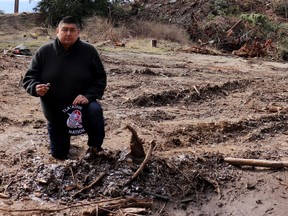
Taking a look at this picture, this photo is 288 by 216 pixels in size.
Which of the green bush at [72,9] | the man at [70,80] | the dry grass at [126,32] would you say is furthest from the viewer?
the green bush at [72,9]

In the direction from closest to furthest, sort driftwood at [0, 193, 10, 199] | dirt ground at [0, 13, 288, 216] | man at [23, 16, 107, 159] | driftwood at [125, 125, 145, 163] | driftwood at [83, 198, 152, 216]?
driftwood at [83, 198, 152, 216] < driftwood at [0, 193, 10, 199] < dirt ground at [0, 13, 288, 216] < man at [23, 16, 107, 159] < driftwood at [125, 125, 145, 163]

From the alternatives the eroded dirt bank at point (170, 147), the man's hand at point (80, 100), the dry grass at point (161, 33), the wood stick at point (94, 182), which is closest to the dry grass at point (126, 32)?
the dry grass at point (161, 33)

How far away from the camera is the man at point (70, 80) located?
12.5 feet

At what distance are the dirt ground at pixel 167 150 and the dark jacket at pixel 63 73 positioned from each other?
574 millimetres

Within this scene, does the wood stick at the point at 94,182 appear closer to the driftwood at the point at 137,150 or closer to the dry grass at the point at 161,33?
the driftwood at the point at 137,150

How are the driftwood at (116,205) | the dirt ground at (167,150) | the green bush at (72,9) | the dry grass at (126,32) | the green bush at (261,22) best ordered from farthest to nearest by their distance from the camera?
1. the green bush at (72,9)
2. the green bush at (261,22)
3. the dry grass at (126,32)
4. the dirt ground at (167,150)
5. the driftwood at (116,205)

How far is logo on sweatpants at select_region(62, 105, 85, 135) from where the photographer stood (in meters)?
3.87

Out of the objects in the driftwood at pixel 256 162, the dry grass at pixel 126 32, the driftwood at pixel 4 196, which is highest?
the dry grass at pixel 126 32

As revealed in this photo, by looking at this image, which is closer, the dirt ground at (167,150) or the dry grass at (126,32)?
the dirt ground at (167,150)

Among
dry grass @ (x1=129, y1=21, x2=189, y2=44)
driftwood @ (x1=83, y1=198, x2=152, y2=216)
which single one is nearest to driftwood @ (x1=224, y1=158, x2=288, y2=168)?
driftwood @ (x1=83, y1=198, x2=152, y2=216)

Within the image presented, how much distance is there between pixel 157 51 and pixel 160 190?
33.5ft

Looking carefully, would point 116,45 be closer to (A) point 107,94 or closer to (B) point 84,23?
(B) point 84,23

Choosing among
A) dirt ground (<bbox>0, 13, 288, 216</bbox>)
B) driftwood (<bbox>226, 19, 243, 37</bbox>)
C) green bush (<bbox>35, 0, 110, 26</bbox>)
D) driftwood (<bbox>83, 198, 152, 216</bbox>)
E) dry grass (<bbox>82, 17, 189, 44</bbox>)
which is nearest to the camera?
driftwood (<bbox>83, 198, 152, 216</bbox>)

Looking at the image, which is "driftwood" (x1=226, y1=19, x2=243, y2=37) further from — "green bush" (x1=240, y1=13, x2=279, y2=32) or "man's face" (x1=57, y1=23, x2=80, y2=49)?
"man's face" (x1=57, y1=23, x2=80, y2=49)
